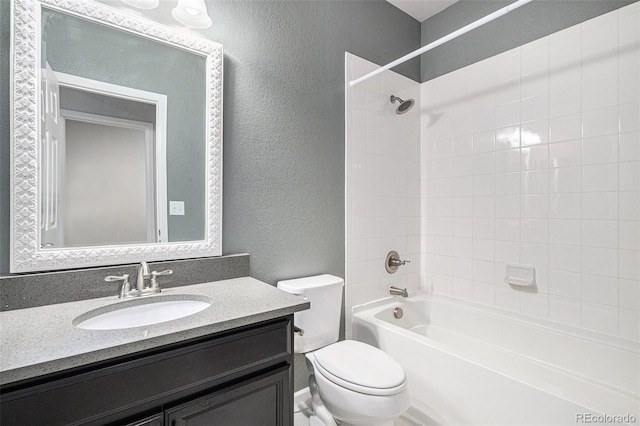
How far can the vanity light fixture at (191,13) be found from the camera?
1.31 meters

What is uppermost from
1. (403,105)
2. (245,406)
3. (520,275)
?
(403,105)

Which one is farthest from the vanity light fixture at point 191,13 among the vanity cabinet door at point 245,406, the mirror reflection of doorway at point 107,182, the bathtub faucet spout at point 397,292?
the bathtub faucet spout at point 397,292

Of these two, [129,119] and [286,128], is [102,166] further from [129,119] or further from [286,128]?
[286,128]

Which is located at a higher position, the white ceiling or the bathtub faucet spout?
the white ceiling

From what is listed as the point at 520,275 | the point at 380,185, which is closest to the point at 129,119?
the point at 380,185

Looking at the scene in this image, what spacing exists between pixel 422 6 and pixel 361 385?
2.63 meters

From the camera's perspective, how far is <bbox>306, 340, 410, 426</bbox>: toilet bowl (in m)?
1.26

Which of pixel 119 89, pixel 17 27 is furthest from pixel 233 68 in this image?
pixel 17 27

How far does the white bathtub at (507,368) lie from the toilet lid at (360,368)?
30cm

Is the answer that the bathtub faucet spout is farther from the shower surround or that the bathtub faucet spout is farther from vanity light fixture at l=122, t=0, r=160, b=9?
vanity light fixture at l=122, t=0, r=160, b=9

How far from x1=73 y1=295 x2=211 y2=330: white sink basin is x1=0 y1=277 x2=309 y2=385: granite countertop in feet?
0.07

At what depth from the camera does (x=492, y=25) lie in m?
2.11

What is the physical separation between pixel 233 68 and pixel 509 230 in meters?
1.94

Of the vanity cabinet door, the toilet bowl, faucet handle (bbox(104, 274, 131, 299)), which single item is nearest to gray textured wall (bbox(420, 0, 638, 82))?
the toilet bowl
